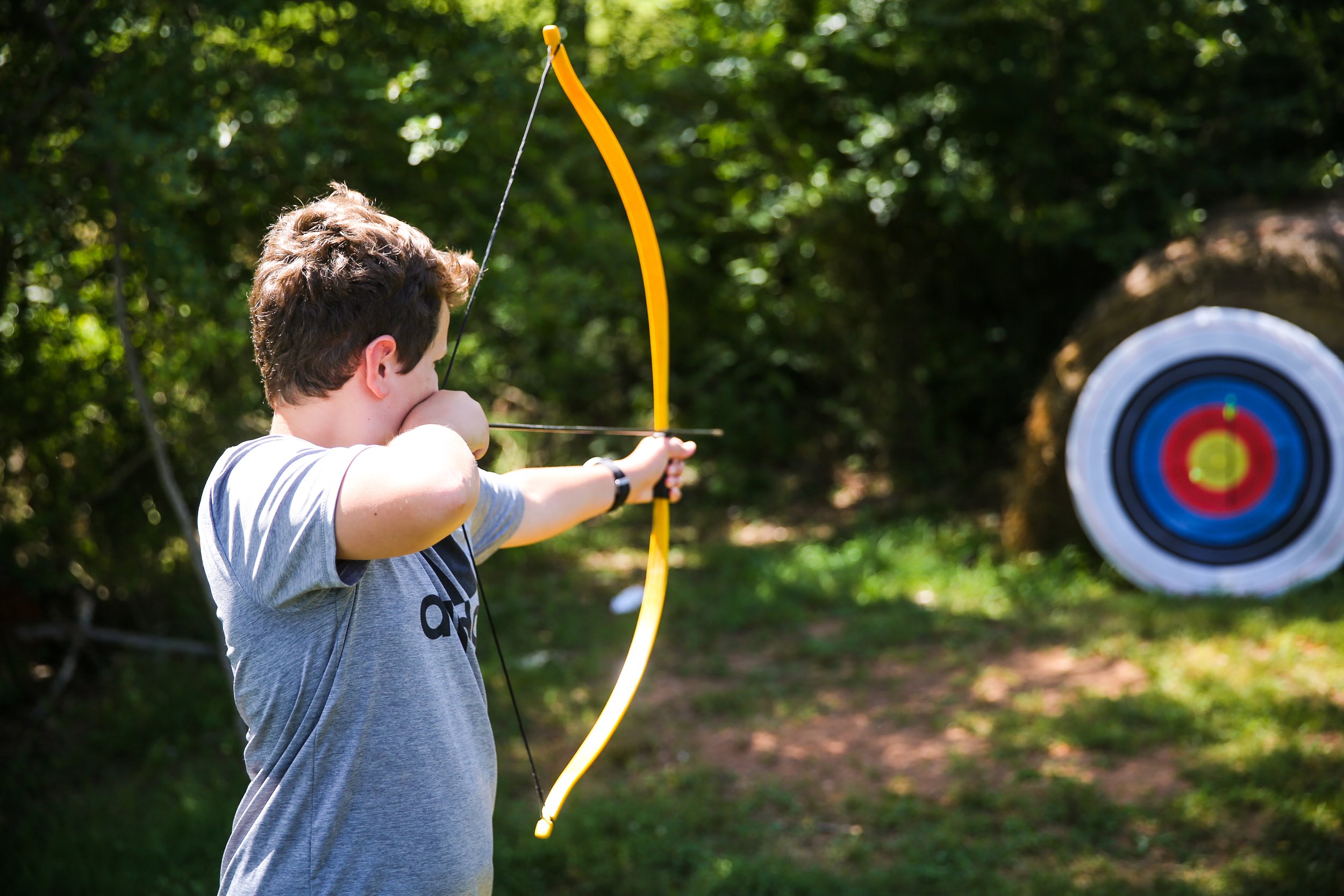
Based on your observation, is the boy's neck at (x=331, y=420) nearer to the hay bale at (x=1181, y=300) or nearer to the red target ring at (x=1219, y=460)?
the hay bale at (x=1181, y=300)

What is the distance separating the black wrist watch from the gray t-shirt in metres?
0.65

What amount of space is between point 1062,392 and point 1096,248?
74cm

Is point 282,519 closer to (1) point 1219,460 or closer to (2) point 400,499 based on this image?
(2) point 400,499

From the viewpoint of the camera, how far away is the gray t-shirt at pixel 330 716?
111 cm

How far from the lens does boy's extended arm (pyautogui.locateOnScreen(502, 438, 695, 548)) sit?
159 cm

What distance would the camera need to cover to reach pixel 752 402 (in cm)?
633

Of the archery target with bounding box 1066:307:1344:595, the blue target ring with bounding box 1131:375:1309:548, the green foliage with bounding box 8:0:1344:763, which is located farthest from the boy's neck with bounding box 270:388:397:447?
the blue target ring with bounding box 1131:375:1309:548

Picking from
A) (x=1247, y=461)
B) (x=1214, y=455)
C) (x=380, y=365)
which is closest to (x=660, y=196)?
(x=1214, y=455)

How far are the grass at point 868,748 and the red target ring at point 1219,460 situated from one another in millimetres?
435

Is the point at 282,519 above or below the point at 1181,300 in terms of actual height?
below

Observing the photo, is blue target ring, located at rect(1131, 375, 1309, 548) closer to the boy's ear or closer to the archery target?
the archery target

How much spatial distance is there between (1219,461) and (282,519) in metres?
4.09

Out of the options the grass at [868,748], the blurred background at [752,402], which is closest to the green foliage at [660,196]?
the blurred background at [752,402]

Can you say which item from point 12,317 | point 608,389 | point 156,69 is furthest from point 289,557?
point 608,389
